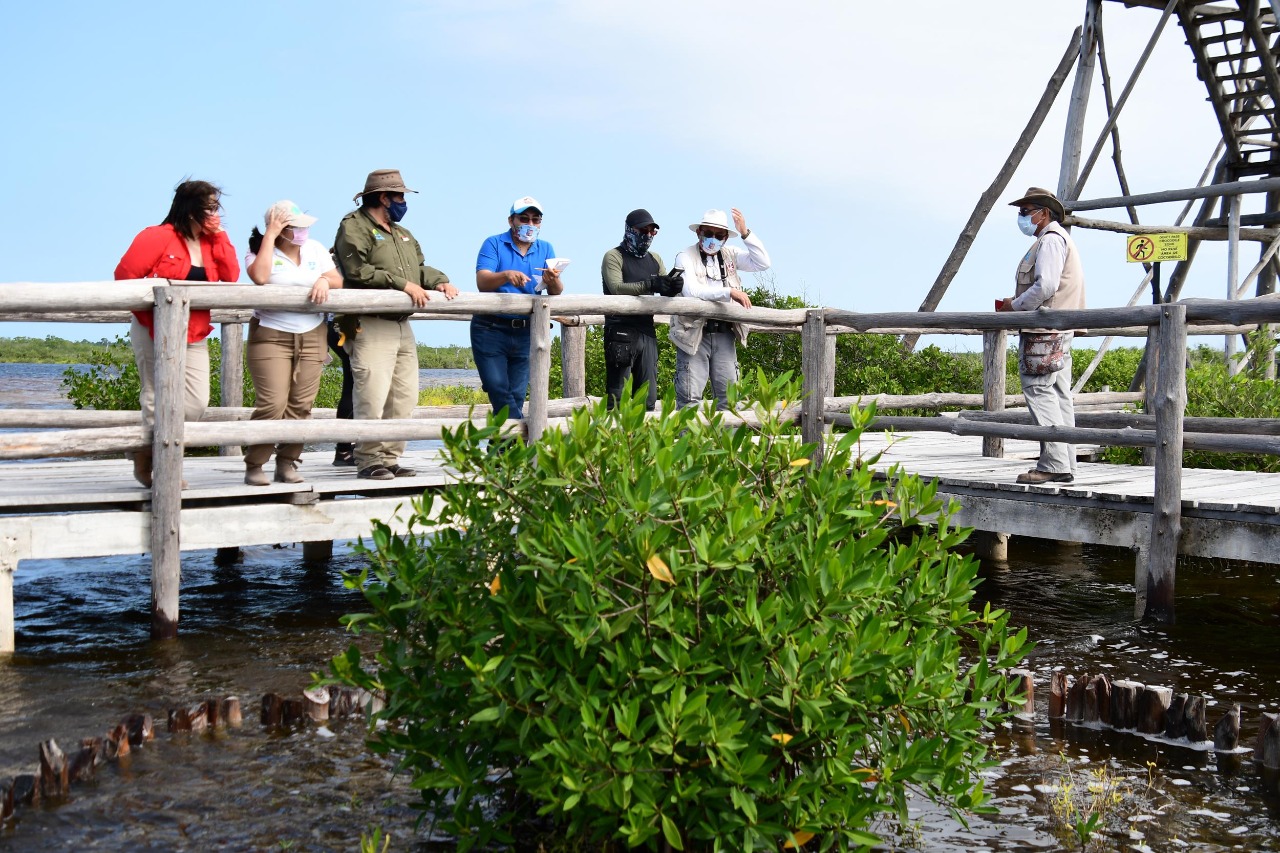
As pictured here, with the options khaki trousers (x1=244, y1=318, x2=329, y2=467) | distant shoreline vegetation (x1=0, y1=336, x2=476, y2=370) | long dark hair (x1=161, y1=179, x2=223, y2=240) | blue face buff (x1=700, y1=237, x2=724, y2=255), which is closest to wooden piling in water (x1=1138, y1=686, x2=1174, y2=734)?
blue face buff (x1=700, y1=237, x2=724, y2=255)

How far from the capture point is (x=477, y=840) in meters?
3.96

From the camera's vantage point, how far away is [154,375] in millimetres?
7207

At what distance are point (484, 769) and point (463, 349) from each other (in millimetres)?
71240

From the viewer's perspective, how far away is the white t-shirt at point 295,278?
757 centimetres

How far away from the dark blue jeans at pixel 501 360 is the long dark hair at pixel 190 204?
6.25 feet

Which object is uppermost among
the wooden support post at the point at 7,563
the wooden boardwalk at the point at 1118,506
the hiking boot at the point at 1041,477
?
the hiking boot at the point at 1041,477

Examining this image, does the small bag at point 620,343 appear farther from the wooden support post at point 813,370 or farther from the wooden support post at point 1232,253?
the wooden support post at point 1232,253

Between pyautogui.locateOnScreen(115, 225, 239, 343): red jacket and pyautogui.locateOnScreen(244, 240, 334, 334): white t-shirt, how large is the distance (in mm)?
275

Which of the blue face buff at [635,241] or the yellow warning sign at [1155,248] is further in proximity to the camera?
the yellow warning sign at [1155,248]

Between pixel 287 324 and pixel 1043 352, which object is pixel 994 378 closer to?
pixel 1043 352

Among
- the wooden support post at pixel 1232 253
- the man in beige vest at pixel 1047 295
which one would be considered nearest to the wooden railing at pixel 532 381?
the man in beige vest at pixel 1047 295

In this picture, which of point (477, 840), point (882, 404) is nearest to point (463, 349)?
point (882, 404)

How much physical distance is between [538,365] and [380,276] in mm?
1144

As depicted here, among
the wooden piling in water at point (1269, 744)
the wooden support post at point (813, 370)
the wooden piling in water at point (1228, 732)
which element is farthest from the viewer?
the wooden support post at point (813, 370)
